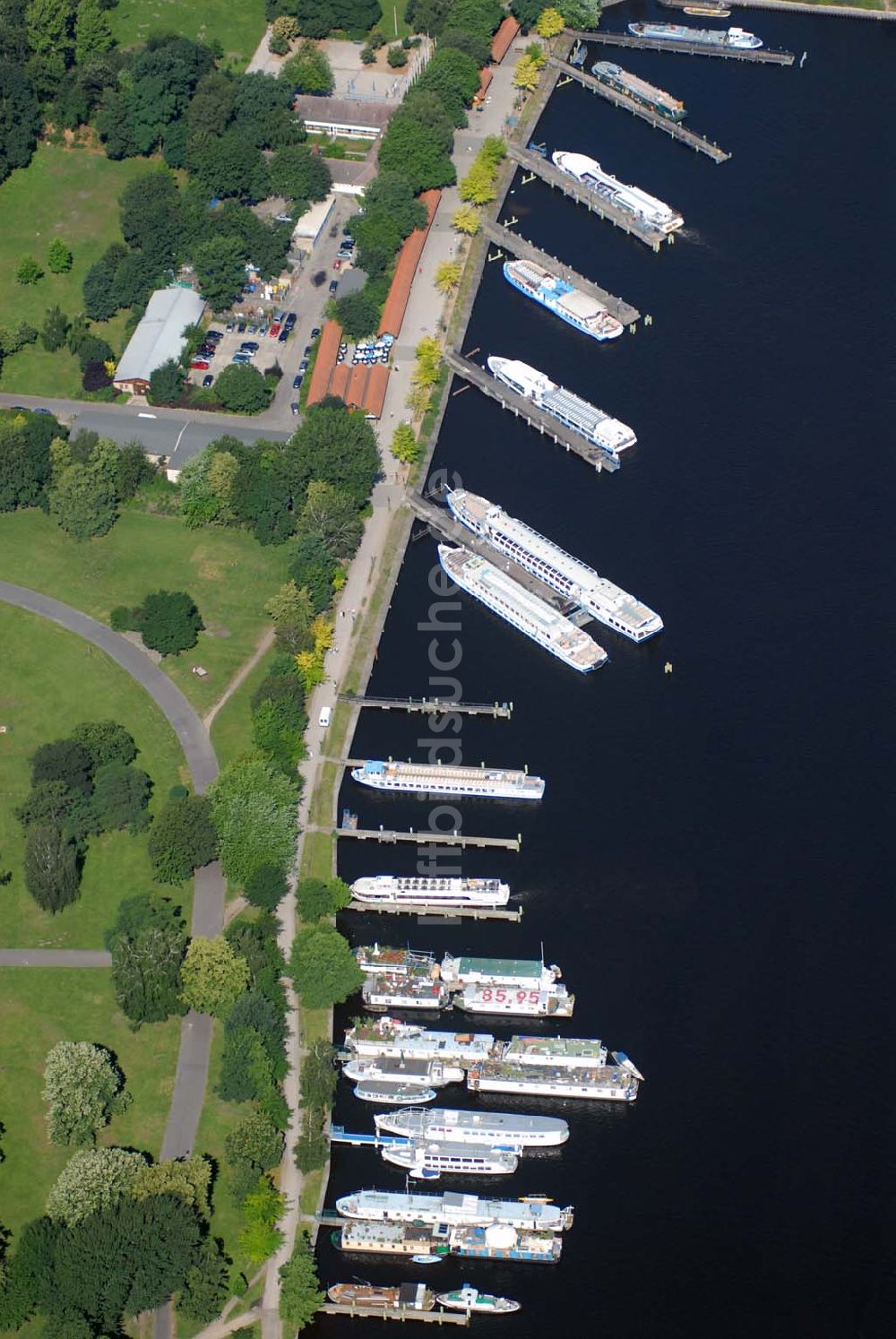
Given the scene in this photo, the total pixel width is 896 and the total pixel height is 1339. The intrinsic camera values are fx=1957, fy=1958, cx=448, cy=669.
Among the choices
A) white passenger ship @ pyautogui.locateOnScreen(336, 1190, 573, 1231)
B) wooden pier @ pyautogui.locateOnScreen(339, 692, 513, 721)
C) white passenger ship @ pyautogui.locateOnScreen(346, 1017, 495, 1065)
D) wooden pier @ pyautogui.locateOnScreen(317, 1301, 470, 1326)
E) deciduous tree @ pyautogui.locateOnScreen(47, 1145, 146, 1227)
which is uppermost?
wooden pier @ pyautogui.locateOnScreen(339, 692, 513, 721)

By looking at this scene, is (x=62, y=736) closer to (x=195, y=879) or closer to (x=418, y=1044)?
(x=195, y=879)

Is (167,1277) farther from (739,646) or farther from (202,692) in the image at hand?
(739,646)

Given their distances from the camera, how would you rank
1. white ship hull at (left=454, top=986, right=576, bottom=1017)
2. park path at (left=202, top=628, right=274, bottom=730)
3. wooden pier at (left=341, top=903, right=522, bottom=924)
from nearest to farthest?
1. white ship hull at (left=454, top=986, right=576, bottom=1017)
2. wooden pier at (left=341, top=903, right=522, bottom=924)
3. park path at (left=202, top=628, right=274, bottom=730)

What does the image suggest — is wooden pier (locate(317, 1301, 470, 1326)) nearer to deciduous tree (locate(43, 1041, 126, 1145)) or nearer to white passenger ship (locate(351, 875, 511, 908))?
deciduous tree (locate(43, 1041, 126, 1145))

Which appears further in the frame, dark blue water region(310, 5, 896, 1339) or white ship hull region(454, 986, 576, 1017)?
white ship hull region(454, 986, 576, 1017)

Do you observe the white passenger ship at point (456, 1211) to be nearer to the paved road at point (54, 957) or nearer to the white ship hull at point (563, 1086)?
the white ship hull at point (563, 1086)

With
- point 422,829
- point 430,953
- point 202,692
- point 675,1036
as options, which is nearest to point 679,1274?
point 675,1036

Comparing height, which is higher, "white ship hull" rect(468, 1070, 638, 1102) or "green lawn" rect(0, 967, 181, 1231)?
"white ship hull" rect(468, 1070, 638, 1102)

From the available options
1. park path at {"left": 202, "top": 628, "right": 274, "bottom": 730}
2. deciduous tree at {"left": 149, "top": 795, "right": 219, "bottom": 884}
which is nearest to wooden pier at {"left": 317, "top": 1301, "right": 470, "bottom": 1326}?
deciduous tree at {"left": 149, "top": 795, "right": 219, "bottom": 884}
